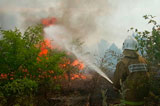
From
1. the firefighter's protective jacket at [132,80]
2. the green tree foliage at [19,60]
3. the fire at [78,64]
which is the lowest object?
the firefighter's protective jacket at [132,80]

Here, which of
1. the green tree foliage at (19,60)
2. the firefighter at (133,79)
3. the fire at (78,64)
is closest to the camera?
the firefighter at (133,79)

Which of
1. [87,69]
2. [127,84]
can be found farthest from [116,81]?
[87,69]

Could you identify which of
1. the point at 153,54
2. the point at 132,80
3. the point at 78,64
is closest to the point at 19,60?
the point at 132,80

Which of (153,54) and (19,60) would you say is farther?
(153,54)

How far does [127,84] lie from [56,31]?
12.7 m

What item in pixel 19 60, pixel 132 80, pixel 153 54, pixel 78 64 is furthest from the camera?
pixel 78 64

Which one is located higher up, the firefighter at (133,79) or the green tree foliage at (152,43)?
the green tree foliage at (152,43)

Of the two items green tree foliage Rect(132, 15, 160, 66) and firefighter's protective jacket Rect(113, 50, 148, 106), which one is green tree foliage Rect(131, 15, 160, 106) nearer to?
green tree foliage Rect(132, 15, 160, 66)

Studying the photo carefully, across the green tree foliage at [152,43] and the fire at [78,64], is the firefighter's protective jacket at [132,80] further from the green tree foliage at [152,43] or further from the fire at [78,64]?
the fire at [78,64]

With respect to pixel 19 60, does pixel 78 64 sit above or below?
Result: above

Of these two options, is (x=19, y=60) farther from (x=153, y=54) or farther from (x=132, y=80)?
(x=153, y=54)

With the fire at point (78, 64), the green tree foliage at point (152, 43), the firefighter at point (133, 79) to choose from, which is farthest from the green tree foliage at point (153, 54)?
the fire at point (78, 64)

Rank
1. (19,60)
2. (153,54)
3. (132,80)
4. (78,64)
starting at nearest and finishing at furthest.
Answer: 1. (132,80)
2. (19,60)
3. (153,54)
4. (78,64)

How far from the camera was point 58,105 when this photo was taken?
8.18m
